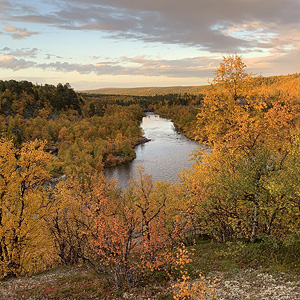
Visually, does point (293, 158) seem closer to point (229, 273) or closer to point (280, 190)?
point (280, 190)

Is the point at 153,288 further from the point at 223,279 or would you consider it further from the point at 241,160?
the point at 241,160

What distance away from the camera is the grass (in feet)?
43.7

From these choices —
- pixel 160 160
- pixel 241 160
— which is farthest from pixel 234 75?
pixel 160 160

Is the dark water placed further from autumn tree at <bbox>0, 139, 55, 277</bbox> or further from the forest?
autumn tree at <bbox>0, 139, 55, 277</bbox>

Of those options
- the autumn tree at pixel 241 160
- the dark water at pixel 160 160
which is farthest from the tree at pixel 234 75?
the dark water at pixel 160 160

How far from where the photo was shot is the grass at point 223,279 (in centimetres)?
1332

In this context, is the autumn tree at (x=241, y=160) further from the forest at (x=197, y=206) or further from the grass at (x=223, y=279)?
the grass at (x=223, y=279)

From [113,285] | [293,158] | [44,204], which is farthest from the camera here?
[44,204]

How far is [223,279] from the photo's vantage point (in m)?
14.7

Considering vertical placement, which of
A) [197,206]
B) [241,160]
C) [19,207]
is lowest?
[19,207]

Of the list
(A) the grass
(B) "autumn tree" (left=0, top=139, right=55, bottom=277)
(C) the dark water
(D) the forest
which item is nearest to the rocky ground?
(A) the grass

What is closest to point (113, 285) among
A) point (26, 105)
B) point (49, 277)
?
point (49, 277)

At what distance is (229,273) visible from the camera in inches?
599

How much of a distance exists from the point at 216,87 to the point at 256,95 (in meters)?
3.19
